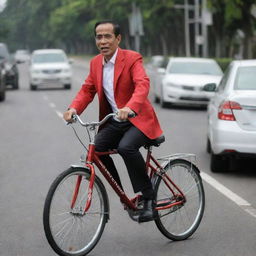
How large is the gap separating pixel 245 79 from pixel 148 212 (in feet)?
14.0

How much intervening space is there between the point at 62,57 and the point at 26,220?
87.8 ft

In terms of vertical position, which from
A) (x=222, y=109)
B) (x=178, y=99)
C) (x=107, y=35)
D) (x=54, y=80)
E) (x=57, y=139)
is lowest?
(x=54, y=80)

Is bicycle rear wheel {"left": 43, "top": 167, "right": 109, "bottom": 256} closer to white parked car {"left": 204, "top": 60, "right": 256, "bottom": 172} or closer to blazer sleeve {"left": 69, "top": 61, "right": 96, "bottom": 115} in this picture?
blazer sleeve {"left": 69, "top": 61, "right": 96, "bottom": 115}

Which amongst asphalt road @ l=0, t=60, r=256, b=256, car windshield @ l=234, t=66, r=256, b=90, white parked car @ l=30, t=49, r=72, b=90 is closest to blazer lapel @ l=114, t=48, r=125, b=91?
asphalt road @ l=0, t=60, r=256, b=256

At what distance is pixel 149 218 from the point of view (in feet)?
19.9

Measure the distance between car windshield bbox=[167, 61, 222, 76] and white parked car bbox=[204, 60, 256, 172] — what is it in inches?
461

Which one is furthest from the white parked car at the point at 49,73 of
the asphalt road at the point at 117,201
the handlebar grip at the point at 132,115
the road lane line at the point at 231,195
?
the handlebar grip at the point at 132,115

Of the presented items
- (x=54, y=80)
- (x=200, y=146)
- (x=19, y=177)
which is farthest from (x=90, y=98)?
(x=54, y=80)

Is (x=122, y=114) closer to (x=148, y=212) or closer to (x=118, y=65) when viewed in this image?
(x=118, y=65)

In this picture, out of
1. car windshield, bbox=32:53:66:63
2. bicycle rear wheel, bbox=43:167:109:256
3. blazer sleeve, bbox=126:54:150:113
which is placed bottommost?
car windshield, bbox=32:53:66:63

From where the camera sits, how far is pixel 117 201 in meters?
8.02

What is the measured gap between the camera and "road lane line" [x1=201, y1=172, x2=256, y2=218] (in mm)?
7562

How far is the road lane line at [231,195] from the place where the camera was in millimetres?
7562

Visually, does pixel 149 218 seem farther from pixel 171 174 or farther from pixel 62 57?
pixel 62 57
